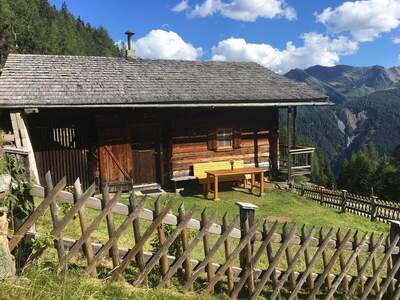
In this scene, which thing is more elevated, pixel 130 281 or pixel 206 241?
pixel 206 241

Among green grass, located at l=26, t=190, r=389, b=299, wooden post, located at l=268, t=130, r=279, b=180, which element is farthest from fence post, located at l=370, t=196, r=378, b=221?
wooden post, located at l=268, t=130, r=279, b=180

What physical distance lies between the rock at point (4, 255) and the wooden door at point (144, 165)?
11.1m

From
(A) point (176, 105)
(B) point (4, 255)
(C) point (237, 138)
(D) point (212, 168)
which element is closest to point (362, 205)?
(C) point (237, 138)

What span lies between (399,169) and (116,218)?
60.8 m

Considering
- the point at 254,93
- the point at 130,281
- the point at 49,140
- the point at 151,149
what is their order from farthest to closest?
1. the point at 254,93
2. the point at 151,149
3. the point at 49,140
4. the point at 130,281

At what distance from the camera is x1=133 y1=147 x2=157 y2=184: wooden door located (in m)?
15.1

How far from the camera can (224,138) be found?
16688 millimetres

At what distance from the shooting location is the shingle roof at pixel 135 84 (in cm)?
1337

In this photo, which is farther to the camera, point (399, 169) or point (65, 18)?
point (65, 18)

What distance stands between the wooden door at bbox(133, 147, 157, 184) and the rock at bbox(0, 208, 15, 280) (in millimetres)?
11079

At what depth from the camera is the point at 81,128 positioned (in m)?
14.1

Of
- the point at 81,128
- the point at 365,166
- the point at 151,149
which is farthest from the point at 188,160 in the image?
the point at 365,166

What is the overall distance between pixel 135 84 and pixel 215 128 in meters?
3.76

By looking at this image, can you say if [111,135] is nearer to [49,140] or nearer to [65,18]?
[49,140]
